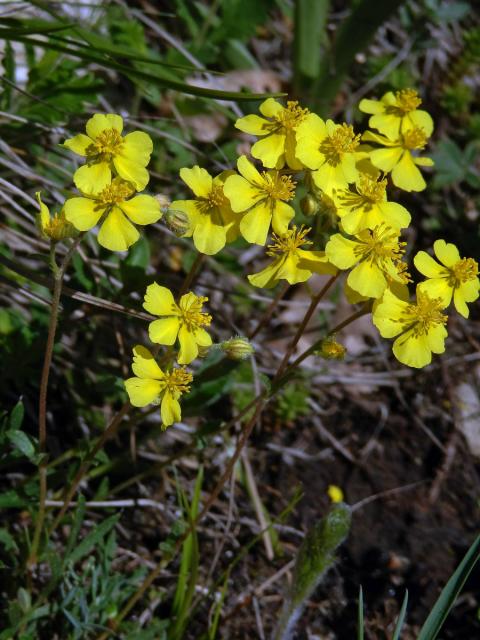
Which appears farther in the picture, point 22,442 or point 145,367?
point 22,442

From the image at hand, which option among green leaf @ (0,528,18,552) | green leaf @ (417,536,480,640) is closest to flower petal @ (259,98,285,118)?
green leaf @ (417,536,480,640)

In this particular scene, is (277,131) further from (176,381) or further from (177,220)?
(176,381)

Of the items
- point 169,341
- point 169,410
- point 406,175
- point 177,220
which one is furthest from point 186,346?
point 406,175

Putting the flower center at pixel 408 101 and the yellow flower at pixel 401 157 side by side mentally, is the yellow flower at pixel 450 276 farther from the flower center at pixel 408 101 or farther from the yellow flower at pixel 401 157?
the flower center at pixel 408 101

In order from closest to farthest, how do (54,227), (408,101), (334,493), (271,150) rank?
(54,227), (271,150), (408,101), (334,493)

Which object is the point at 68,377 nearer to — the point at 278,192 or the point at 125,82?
the point at 278,192

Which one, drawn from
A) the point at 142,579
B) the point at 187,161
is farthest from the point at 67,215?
the point at 187,161

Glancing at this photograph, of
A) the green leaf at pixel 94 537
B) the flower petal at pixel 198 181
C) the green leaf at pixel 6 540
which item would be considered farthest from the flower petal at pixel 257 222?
the green leaf at pixel 6 540
